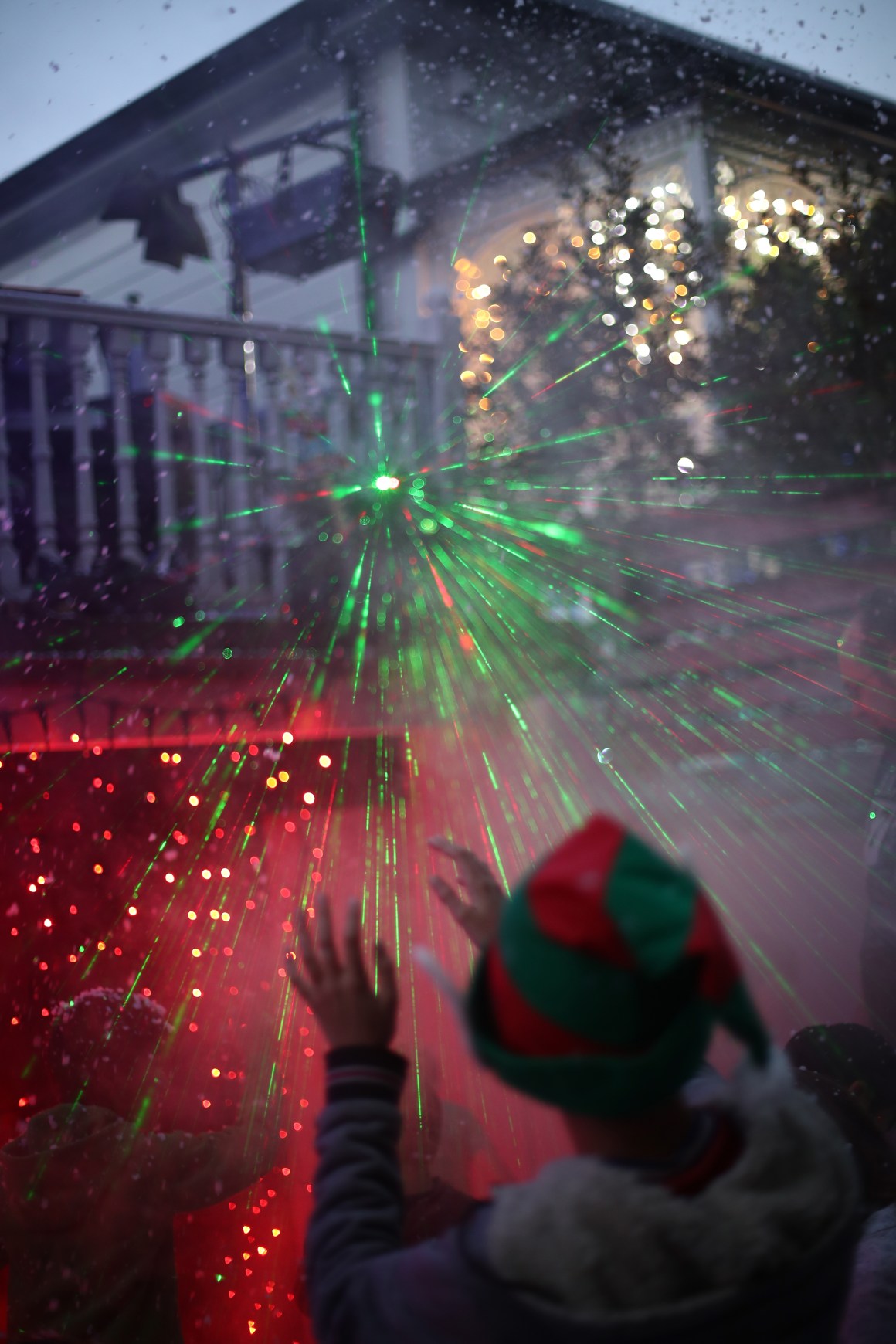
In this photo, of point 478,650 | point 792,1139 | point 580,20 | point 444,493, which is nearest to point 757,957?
point 478,650

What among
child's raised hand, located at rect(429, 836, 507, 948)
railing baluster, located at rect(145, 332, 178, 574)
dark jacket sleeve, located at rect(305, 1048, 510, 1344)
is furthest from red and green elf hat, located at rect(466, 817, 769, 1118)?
railing baluster, located at rect(145, 332, 178, 574)

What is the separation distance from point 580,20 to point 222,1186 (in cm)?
386

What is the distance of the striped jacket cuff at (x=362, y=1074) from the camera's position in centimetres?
113

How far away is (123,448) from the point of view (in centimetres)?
357

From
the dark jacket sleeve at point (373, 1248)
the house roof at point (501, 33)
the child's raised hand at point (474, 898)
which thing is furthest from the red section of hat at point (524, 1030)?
the house roof at point (501, 33)

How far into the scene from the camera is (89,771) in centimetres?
316

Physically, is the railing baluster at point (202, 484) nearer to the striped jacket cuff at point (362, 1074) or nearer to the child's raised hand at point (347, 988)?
the child's raised hand at point (347, 988)

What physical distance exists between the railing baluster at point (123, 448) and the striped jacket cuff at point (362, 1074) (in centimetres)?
268

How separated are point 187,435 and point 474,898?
2.95m

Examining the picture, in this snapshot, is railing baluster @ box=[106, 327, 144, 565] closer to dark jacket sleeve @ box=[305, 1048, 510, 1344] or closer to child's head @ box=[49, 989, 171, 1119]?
child's head @ box=[49, 989, 171, 1119]

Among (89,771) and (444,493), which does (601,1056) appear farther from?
(444,493)

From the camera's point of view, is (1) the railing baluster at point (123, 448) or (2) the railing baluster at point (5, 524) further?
(1) the railing baluster at point (123, 448)

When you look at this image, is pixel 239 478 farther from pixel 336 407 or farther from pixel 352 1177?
pixel 352 1177

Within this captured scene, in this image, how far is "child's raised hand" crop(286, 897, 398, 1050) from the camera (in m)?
1.17
